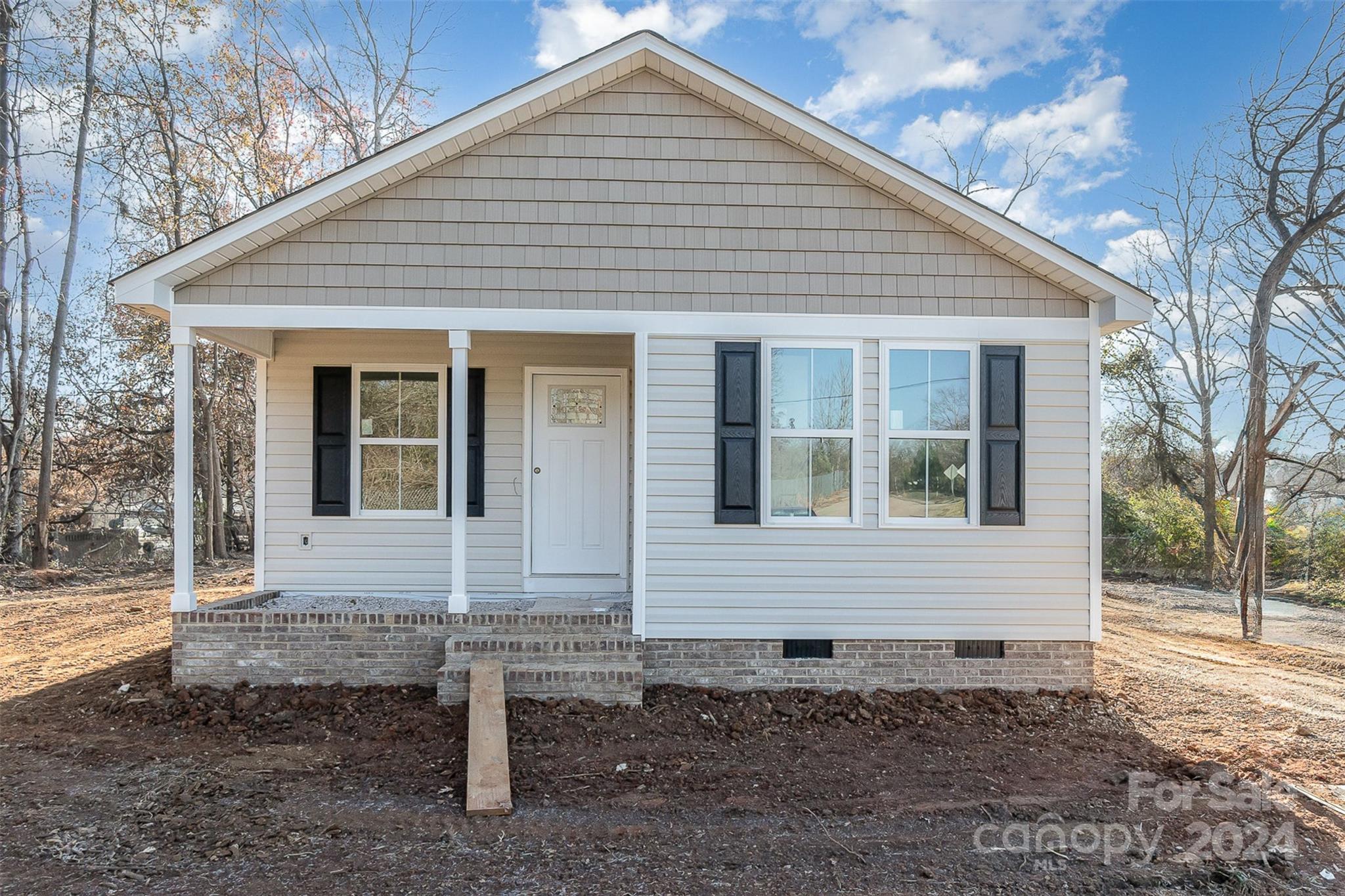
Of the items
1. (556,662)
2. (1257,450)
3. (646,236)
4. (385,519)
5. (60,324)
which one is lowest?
(556,662)

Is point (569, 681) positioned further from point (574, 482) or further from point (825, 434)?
point (825, 434)

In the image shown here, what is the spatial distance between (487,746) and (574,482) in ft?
9.56

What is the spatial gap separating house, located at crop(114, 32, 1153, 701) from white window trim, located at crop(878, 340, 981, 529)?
2 cm

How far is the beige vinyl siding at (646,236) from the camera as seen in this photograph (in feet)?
18.4

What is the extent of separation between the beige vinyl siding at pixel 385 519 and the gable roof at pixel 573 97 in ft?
4.19

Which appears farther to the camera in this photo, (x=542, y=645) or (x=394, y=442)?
(x=394, y=442)

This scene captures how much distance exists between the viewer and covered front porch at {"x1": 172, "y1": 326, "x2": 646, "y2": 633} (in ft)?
21.7

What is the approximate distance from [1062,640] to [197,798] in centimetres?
572

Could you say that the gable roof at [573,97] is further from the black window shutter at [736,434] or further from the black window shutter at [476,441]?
the black window shutter at [476,441]

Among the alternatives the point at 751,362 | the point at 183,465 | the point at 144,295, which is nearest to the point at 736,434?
the point at 751,362

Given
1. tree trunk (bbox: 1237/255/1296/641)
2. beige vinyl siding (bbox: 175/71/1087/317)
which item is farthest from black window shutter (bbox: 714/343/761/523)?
tree trunk (bbox: 1237/255/1296/641)

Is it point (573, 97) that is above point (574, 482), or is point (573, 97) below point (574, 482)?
above

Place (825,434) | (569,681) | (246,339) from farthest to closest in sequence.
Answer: (246,339) → (825,434) → (569,681)

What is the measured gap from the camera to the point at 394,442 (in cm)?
669
